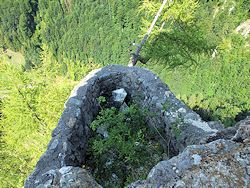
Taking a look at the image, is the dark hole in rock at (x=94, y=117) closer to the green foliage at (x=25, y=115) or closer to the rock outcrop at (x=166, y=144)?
the rock outcrop at (x=166, y=144)

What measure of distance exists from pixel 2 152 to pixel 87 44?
45.8 m

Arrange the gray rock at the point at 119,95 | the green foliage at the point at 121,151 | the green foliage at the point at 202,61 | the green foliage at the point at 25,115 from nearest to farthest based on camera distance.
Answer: the green foliage at the point at 121,151 < the gray rock at the point at 119,95 < the green foliage at the point at 25,115 < the green foliage at the point at 202,61

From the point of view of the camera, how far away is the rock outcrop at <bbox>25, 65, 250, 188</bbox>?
2.69 meters

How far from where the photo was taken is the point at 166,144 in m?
5.84

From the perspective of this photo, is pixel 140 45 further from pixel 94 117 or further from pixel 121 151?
pixel 121 151

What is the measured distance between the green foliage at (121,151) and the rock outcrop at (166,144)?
0.33 meters

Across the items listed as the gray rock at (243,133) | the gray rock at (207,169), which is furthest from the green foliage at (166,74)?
the gray rock at (207,169)

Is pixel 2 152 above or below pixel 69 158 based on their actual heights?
below

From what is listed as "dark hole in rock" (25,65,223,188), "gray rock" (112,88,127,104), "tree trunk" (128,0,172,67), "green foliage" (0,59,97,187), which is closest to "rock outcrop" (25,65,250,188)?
"dark hole in rock" (25,65,223,188)

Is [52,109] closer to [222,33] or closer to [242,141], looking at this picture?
[242,141]

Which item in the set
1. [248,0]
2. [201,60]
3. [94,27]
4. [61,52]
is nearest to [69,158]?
[201,60]

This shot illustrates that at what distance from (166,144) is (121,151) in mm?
941

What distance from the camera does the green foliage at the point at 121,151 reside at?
5.35 metres

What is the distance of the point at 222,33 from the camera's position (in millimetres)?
24500
